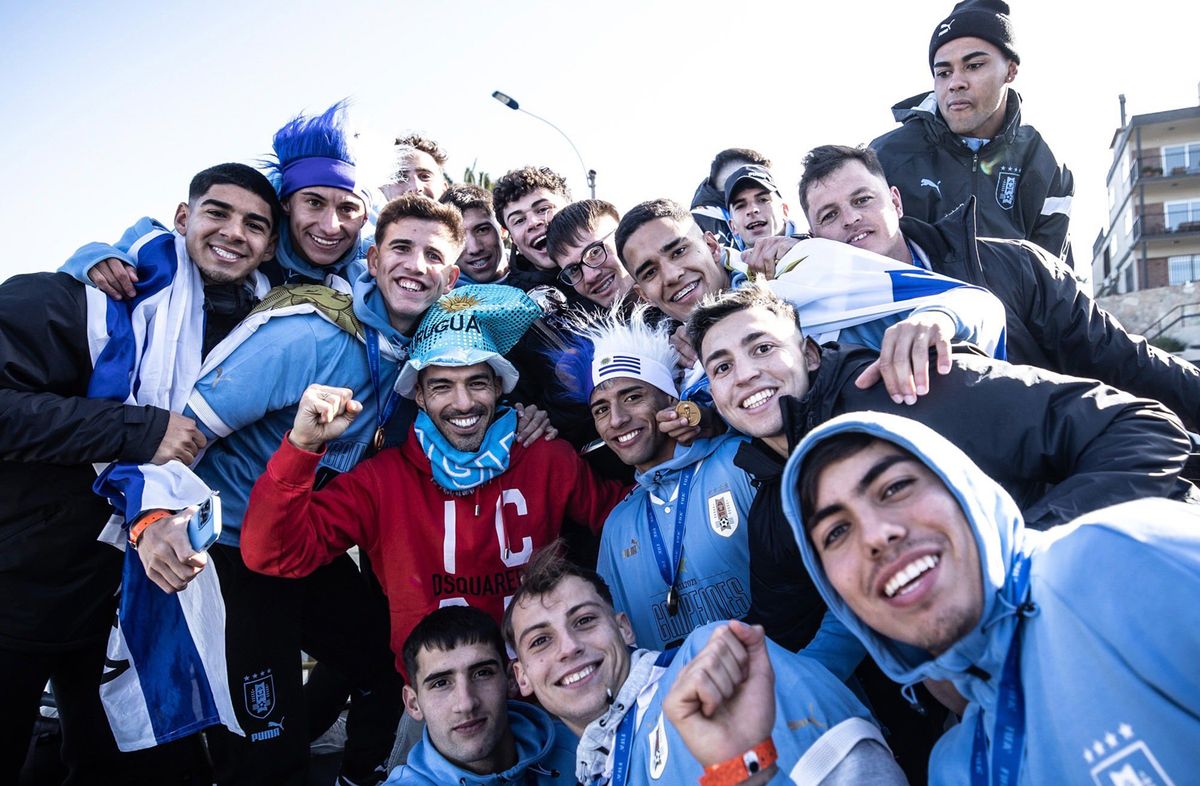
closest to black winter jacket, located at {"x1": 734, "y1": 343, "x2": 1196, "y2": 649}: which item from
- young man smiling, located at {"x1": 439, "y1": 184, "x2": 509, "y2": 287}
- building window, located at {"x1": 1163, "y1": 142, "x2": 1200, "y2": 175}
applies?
young man smiling, located at {"x1": 439, "y1": 184, "x2": 509, "y2": 287}

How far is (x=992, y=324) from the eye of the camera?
→ 115 inches

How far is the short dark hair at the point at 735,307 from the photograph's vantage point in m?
3.14

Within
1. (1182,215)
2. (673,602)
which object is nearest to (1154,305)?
(1182,215)

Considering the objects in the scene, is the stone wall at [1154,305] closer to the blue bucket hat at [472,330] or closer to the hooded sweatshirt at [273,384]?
the blue bucket hat at [472,330]

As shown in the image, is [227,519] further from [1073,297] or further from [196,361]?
[1073,297]

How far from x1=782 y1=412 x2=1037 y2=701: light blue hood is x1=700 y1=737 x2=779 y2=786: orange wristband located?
356 millimetres

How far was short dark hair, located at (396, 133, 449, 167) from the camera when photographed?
5.91 metres

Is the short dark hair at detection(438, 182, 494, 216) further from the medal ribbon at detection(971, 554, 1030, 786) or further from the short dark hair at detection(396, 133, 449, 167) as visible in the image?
the medal ribbon at detection(971, 554, 1030, 786)

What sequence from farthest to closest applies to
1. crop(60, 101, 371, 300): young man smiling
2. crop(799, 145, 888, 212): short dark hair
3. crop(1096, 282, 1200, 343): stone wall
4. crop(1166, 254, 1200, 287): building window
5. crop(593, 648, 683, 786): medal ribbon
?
crop(1166, 254, 1200, 287): building window, crop(1096, 282, 1200, 343): stone wall, crop(60, 101, 371, 300): young man smiling, crop(799, 145, 888, 212): short dark hair, crop(593, 648, 683, 786): medal ribbon

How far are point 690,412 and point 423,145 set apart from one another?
3.59 metres

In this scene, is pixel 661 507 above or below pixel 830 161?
below

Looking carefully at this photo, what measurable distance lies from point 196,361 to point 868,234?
295 centimetres

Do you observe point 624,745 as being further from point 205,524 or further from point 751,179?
point 751,179

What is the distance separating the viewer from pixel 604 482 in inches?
164
